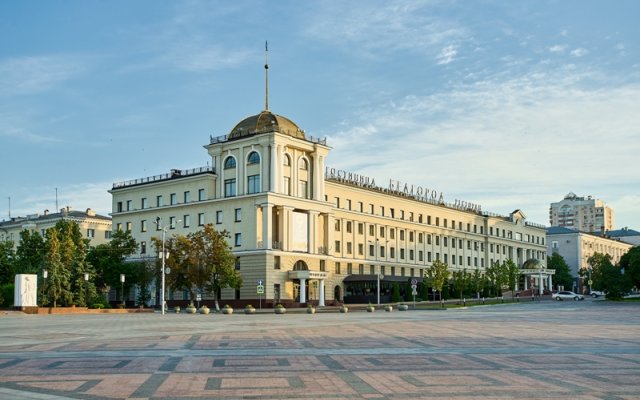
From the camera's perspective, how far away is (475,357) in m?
20.9

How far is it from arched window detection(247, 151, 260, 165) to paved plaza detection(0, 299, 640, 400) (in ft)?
192

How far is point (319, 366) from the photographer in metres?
18.8

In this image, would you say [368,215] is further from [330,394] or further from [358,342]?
[330,394]

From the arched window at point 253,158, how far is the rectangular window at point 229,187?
357 centimetres

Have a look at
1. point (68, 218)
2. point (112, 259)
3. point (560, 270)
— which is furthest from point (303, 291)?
point (560, 270)

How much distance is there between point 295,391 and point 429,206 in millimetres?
107708

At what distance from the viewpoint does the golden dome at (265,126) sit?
89250 mm

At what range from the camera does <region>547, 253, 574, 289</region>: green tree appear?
6235 inches

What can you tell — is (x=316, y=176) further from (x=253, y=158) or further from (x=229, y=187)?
(x=229, y=187)

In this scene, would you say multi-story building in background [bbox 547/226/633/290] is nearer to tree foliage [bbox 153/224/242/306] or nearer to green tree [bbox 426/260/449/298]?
green tree [bbox 426/260/449/298]

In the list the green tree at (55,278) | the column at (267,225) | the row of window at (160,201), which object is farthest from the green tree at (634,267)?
the green tree at (55,278)

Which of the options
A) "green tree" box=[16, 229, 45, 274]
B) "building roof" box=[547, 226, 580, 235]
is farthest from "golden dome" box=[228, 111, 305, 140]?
"building roof" box=[547, 226, 580, 235]

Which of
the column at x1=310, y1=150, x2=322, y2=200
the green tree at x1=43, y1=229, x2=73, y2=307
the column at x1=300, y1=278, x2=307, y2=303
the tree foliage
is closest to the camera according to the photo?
the green tree at x1=43, y1=229, x2=73, y2=307

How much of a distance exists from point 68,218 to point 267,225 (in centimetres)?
6062
